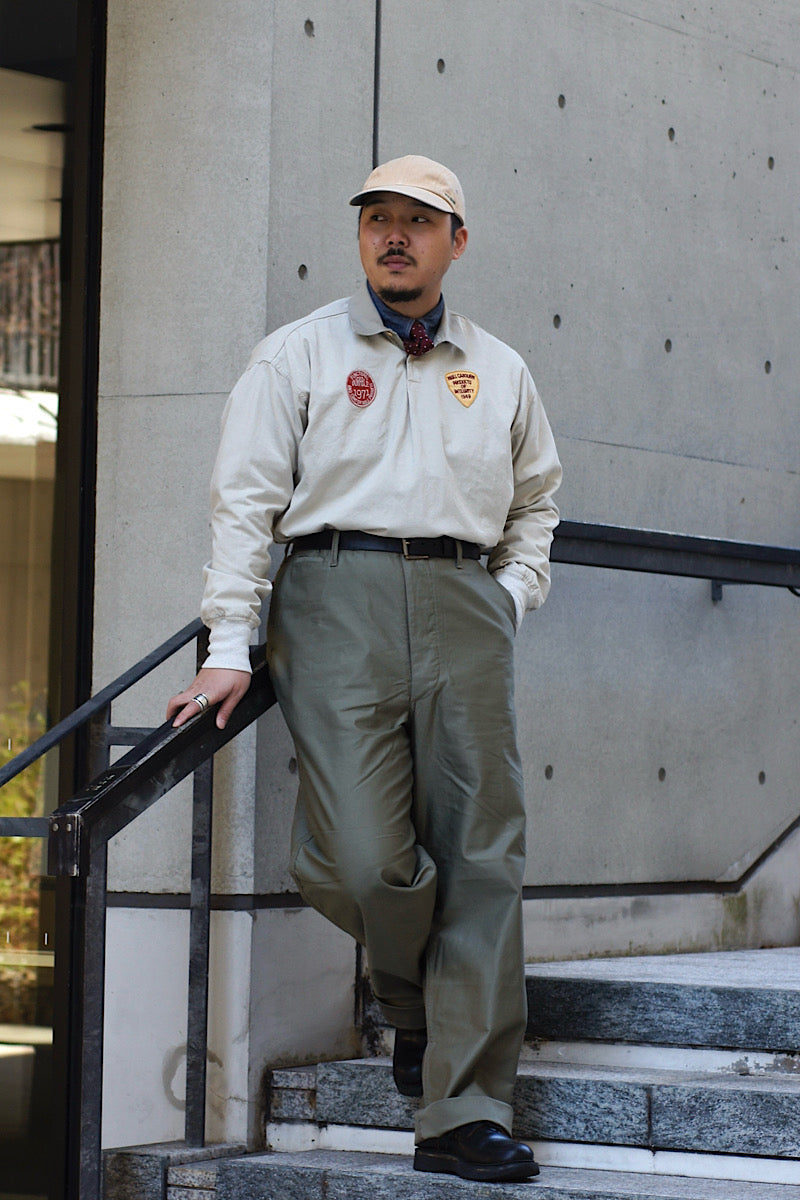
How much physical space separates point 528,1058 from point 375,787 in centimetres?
84

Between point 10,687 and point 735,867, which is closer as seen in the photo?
point 10,687

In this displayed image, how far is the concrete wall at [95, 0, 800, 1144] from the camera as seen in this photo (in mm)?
3725

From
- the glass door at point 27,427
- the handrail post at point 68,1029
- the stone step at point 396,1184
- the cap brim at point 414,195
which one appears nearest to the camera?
the stone step at point 396,1184

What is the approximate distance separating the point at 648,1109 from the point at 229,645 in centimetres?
112

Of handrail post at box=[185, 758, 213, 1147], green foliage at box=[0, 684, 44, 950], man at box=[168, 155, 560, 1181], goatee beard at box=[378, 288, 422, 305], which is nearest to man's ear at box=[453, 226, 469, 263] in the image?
man at box=[168, 155, 560, 1181]

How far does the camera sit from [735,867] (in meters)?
4.75

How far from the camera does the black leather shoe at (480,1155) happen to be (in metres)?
3.04

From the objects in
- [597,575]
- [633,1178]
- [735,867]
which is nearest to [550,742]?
[597,575]

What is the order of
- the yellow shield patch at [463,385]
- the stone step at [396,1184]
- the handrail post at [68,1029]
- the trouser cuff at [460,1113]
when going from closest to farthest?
the stone step at [396,1184] < the trouser cuff at [460,1113] < the yellow shield patch at [463,385] < the handrail post at [68,1029]

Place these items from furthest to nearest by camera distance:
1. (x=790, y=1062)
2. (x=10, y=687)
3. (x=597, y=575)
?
(x=597, y=575)
(x=10, y=687)
(x=790, y=1062)

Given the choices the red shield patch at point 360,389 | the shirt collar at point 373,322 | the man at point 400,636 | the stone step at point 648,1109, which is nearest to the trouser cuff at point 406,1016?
the man at point 400,636

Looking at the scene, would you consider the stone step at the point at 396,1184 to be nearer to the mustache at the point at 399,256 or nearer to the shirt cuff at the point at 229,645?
the shirt cuff at the point at 229,645

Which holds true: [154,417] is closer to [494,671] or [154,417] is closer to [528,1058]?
[494,671]

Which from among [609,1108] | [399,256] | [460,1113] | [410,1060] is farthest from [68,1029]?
[399,256]
